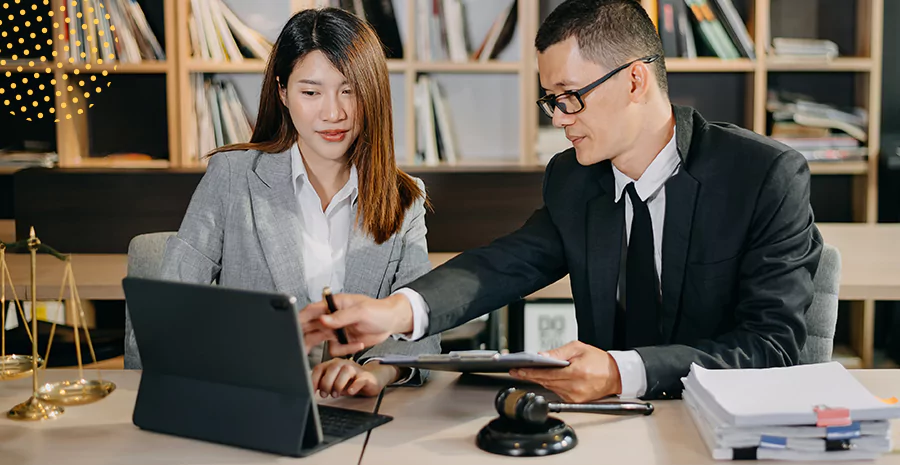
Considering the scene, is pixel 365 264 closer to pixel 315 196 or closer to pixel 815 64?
pixel 315 196

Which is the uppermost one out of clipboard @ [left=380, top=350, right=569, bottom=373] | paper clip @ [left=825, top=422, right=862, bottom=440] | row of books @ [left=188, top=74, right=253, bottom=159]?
row of books @ [left=188, top=74, right=253, bottom=159]

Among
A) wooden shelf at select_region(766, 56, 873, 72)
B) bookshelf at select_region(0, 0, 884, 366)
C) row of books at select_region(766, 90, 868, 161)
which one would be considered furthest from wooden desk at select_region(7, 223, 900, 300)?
wooden shelf at select_region(766, 56, 873, 72)

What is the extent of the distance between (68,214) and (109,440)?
190 centimetres

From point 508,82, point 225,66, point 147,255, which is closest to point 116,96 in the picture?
point 225,66

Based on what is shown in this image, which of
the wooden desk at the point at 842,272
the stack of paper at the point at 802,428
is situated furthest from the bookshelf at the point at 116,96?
the stack of paper at the point at 802,428

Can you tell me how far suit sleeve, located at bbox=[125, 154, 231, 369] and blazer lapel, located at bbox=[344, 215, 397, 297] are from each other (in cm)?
27

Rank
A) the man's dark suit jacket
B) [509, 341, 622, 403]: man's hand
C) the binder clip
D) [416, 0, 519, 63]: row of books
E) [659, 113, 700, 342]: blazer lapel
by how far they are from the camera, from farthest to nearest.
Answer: [416, 0, 519, 63]: row of books → [659, 113, 700, 342]: blazer lapel → the man's dark suit jacket → [509, 341, 622, 403]: man's hand → the binder clip

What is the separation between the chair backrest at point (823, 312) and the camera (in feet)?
5.70

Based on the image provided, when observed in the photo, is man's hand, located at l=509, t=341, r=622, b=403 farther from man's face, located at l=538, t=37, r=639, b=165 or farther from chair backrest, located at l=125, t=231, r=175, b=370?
chair backrest, located at l=125, t=231, r=175, b=370

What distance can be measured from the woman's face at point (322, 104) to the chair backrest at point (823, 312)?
94 centimetres

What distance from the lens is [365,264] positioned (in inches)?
75.3

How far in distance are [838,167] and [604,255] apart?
2.04 meters

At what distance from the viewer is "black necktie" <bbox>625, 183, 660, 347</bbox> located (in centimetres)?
176

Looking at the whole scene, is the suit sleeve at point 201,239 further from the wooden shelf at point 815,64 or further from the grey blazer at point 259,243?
the wooden shelf at point 815,64
